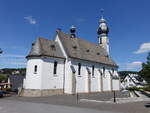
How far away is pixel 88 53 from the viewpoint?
39.1 m

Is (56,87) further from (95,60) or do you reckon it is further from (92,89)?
(95,60)

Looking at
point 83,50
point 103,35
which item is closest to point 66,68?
point 83,50

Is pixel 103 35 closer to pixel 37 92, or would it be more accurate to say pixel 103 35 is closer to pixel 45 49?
pixel 45 49

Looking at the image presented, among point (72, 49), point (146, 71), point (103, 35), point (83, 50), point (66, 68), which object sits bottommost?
point (146, 71)

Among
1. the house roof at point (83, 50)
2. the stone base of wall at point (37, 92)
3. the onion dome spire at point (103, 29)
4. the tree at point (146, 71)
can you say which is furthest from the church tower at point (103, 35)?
the tree at point (146, 71)

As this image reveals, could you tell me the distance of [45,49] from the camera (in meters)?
30.5

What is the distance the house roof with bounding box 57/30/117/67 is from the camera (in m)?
34.6

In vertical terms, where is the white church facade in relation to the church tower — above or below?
below

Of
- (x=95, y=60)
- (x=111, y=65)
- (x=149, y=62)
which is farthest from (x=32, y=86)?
(x=111, y=65)

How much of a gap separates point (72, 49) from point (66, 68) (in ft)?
16.4

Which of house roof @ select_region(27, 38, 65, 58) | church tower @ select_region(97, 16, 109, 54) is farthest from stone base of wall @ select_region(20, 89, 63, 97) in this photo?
church tower @ select_region(97, 16, 109, 54)

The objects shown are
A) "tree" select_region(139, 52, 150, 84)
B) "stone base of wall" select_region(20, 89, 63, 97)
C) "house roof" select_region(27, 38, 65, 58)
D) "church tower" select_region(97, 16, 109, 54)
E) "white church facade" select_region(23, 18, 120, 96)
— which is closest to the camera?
"tree" select_region(139, 52, 150, 84)

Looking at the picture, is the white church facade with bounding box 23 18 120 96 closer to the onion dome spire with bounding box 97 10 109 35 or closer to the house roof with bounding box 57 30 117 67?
the house roof with bounding box 57 30 117 67

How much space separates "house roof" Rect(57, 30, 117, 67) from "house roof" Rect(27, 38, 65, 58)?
193 cm
